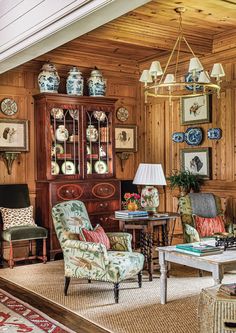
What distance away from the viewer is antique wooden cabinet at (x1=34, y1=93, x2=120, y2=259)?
6.47 metres

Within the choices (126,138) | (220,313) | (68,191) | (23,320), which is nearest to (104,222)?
(68,191)

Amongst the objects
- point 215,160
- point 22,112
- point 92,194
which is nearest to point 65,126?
point 22,112

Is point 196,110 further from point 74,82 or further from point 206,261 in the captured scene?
point 206,261

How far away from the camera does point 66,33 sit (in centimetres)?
330

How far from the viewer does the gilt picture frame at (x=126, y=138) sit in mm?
7508

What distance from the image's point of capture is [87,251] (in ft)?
14.2

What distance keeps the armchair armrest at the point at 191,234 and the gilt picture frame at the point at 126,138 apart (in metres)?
2.61

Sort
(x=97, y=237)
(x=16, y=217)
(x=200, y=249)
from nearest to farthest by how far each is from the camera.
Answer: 1. (x=200, y=249)
2. (x=97, y=237)
3. (x=16, y=217)

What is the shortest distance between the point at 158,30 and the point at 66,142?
2.03 metres

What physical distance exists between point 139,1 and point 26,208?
13.7 ft

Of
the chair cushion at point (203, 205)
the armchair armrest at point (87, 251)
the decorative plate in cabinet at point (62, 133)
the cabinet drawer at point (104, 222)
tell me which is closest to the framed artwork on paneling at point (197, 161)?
the chair cushion at point (203, 205)

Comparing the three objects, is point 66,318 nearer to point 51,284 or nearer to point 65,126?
point 51,284

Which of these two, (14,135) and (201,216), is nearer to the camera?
(201,216)

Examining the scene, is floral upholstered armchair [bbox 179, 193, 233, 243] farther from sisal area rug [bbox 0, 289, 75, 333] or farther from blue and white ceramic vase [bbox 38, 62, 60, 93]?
blue and white ceramic vase [bbox 38, 62, 60, 93]
